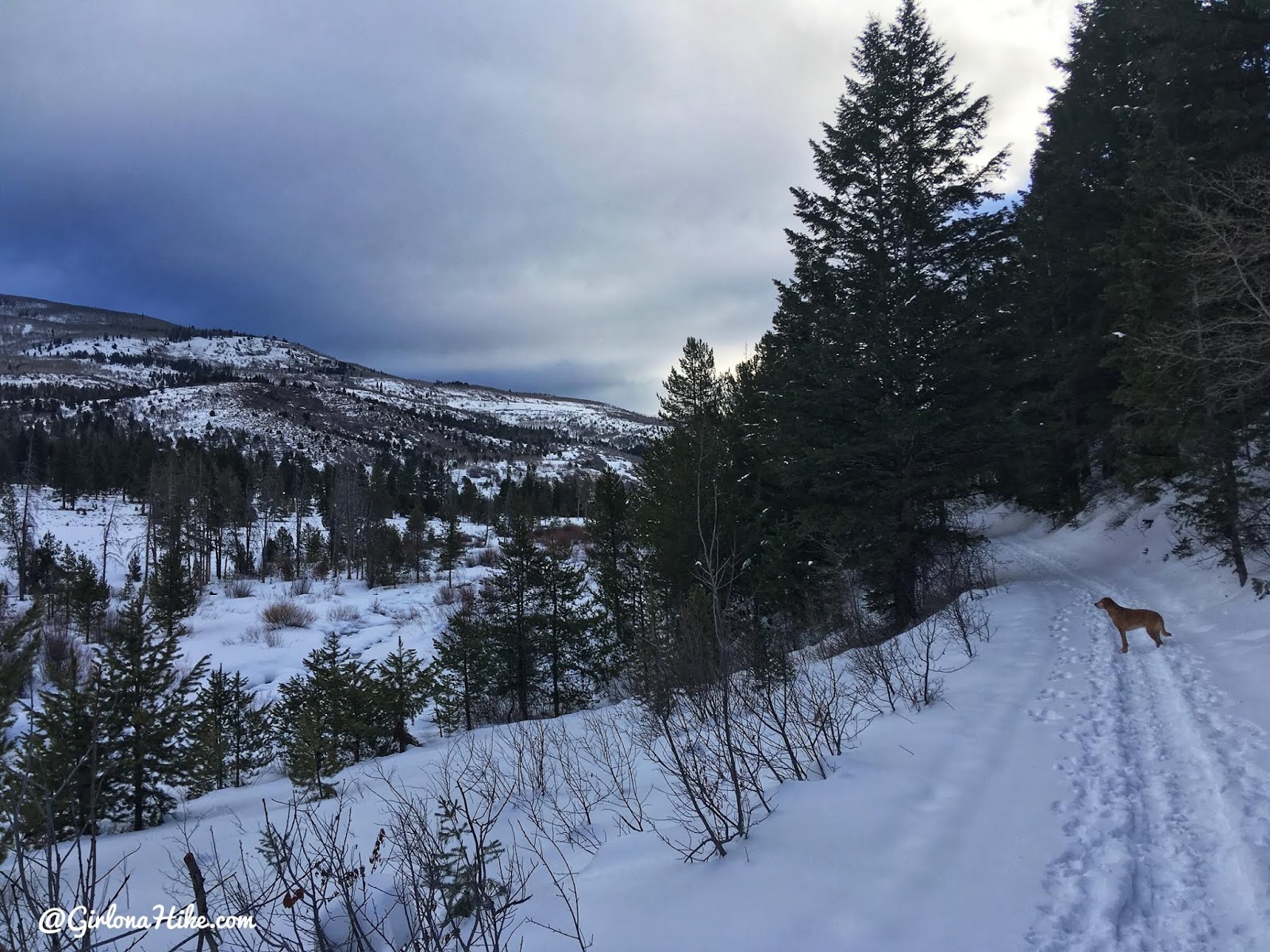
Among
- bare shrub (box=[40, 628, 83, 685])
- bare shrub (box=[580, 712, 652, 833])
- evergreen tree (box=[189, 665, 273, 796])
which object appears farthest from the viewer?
bare shrub (box=[40, 628, 83, 685])

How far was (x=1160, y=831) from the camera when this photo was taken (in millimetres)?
3910

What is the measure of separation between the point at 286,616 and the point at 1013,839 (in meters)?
30.6

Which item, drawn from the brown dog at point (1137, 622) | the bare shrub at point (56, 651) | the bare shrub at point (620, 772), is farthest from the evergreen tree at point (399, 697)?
the brown dog at point (1137, 622)

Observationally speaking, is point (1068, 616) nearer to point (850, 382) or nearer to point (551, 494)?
point (850, 382)

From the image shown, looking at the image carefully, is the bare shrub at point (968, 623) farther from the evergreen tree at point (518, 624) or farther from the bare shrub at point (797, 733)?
the evergreen tree at point (518, 624)

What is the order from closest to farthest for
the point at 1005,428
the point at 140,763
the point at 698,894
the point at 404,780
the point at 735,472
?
the point at 698,894 < the point at 404,780 < the point at 140,763 < the point at 1005,428 < the point at 735,472

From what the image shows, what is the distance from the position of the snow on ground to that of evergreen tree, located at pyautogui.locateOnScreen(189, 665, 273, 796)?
18.6 feet

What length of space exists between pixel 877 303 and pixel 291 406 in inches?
7776

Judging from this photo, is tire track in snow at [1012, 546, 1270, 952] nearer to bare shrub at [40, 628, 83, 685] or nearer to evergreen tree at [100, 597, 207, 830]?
evergreen tree at [100, 597, 207, 830]

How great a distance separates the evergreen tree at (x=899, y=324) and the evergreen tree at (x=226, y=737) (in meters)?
14.5

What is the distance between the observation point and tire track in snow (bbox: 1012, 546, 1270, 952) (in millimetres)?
3121

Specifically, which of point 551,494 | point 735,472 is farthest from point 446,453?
point 735,472

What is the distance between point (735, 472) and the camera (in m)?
17.2

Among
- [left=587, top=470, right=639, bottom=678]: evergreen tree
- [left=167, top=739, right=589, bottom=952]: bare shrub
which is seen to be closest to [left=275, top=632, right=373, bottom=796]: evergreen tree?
[left=167, top=739, right=589, bottom=952]: bare shrub
